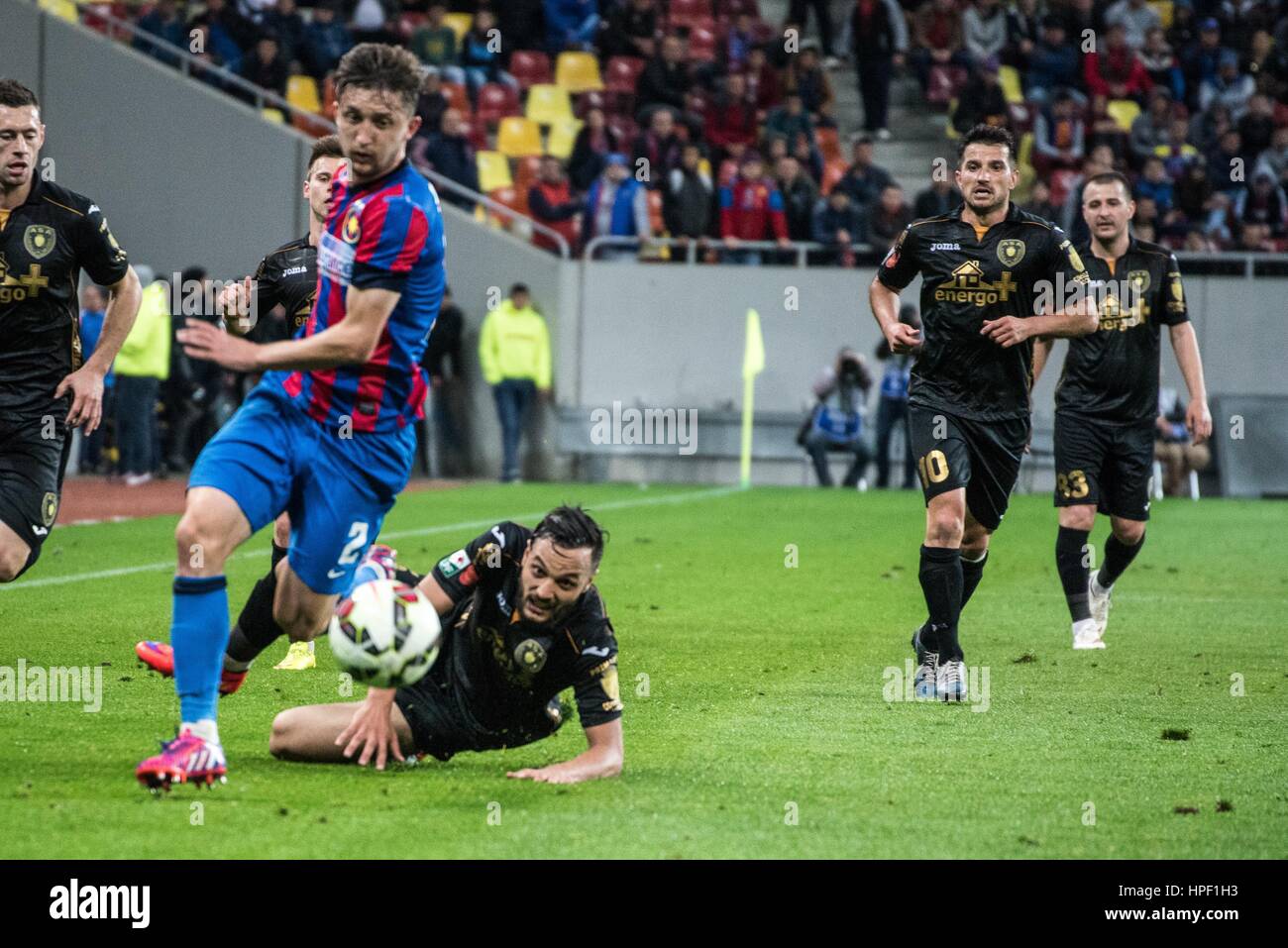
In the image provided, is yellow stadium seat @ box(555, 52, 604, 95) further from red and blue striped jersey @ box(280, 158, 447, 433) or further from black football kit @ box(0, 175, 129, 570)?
red and blue striped jersey @ box(280, 158, 447, 433)

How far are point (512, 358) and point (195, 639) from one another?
1834 centimetres

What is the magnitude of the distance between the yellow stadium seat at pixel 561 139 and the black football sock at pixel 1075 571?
56.2ft

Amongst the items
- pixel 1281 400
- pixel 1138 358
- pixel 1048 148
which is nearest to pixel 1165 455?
pixel 1281 400

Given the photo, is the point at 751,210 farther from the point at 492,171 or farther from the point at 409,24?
the point at 409,24

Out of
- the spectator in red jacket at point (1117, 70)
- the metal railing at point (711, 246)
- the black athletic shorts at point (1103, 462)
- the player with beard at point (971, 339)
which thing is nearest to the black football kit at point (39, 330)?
the player with beard at point (971, 339)

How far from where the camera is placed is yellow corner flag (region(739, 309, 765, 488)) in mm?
24547

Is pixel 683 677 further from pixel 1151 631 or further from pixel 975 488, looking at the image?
pixel 1151 631

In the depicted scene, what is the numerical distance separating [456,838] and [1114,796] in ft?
7.16

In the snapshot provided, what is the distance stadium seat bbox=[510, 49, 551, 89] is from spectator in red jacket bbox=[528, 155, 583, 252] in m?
2.42

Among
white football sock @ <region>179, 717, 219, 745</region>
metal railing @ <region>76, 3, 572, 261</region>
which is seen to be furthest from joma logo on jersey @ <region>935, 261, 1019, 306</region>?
metal railing @ <region>76, 3, 572, 261</region>

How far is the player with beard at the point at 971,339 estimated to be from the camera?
8266mm

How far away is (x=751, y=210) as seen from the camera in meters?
24.3

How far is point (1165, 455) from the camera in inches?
904

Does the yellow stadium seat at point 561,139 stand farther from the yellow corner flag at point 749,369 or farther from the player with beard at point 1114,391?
the player with beard at point 1114,391
